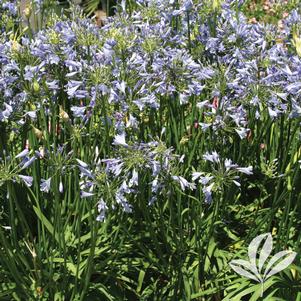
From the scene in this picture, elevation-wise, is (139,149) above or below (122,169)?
above

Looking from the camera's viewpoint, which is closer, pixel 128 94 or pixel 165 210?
pixel 128 94

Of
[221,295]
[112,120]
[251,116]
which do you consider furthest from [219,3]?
[221,295]

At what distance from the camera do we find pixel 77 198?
125 inches

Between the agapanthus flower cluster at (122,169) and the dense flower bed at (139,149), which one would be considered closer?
the agapanthus flower cluster at (122,169)

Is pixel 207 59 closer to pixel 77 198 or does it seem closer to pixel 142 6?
pixel 142 6

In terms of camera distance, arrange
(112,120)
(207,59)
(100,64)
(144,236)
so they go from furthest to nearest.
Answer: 1. (207,59)
2. (144,236)
3. (112,120)
4. (100,64)

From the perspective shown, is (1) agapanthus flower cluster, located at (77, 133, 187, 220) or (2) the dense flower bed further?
(2) the dense flower bed

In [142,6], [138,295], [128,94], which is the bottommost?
[138,295]

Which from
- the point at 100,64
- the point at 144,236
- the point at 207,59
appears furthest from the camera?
the point at 207,59

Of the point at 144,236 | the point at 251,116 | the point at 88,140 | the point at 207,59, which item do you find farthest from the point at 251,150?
the point at 88,140

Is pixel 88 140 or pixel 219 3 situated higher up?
pixel 219 3

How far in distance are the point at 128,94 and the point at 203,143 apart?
0.85 meters

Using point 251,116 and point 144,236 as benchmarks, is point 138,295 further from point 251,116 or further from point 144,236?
point 251,116

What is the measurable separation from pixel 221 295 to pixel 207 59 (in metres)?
1.68
